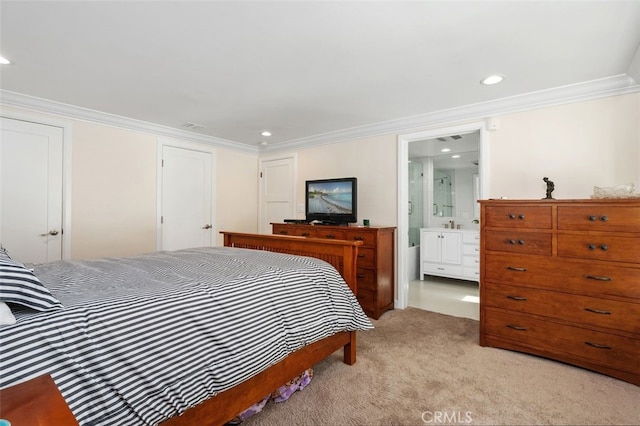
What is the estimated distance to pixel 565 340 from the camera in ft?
7.64

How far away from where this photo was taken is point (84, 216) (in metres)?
3.50

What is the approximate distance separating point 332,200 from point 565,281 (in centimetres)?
258

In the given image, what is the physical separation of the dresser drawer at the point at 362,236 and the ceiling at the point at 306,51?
1.39 metres

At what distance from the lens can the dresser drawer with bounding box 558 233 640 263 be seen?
212 cm

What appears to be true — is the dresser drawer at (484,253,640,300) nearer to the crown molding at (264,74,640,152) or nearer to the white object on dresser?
the crown molding at (264,74,640,152)

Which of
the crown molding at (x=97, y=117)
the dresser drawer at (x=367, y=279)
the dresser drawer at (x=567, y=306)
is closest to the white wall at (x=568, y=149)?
the dresser drawer at (x=567, y=306)

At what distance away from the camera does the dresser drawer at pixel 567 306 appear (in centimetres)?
214

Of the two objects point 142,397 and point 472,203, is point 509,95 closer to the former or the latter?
point 472,203

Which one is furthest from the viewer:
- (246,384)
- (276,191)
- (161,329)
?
(276,191)

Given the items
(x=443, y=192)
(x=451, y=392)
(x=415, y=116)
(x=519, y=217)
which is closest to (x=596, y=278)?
(x=519, y=217)

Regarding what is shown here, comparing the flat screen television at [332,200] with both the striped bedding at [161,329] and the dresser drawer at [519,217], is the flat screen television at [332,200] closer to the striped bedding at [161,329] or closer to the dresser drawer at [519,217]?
the dresser drawer at [519,217]

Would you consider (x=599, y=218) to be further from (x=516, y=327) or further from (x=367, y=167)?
(x=367, y=167)

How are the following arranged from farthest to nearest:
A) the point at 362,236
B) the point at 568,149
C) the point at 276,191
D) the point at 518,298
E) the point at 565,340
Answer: the point at 276,191, the point at 362,236, the point at 568,149, the point at 518,298, the point at 565,340

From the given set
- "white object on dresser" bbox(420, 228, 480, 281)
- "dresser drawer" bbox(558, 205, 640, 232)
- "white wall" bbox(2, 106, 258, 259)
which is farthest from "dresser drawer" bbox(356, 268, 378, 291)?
"white wall" bbox(2, 106, 258, 259)
